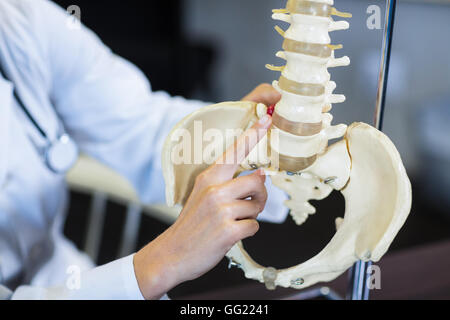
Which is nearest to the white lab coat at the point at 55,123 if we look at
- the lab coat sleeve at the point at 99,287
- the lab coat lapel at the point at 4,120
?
the lab coat lapel at the point at 4,120

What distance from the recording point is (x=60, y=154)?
73 cm

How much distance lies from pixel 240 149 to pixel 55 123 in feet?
1.54

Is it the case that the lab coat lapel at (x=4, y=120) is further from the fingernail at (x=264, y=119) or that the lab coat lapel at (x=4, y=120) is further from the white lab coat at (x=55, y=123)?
the fingernail at (x=264, y=119)

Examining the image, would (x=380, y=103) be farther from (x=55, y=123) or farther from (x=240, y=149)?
(x=55, y=123)

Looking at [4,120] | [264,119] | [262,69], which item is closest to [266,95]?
[264,119]

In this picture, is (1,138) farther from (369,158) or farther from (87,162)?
(369,158)

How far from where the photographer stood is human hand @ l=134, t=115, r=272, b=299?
43 cm

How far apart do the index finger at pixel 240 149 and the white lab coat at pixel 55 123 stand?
0.22 m

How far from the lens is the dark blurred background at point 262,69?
1685 millimetres

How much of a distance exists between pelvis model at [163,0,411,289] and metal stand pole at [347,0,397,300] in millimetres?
54

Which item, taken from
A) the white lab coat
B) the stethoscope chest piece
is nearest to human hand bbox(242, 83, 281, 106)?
the white lab coat

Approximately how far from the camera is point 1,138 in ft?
2.21


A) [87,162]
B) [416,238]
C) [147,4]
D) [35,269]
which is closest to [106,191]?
[87,162]

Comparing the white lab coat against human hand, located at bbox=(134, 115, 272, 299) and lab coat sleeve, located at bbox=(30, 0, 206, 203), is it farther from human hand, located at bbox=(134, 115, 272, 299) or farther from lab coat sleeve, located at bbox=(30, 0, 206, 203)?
human hand, located at bbox=(134, 115, 272, 299)
